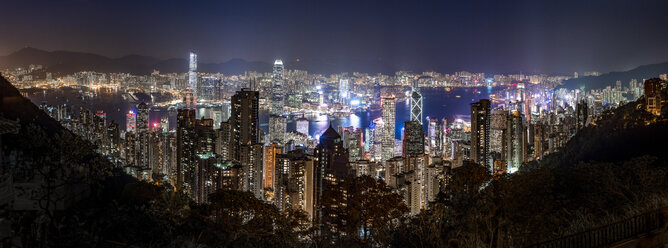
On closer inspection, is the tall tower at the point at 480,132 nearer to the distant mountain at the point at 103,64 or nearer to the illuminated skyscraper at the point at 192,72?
the distant mountain at the point at 103,64

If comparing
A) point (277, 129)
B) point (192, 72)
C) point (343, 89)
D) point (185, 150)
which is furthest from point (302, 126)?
point (343, 89)

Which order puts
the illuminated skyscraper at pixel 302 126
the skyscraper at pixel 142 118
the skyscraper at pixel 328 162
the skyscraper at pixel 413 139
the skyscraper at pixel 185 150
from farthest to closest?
1. the illuminated skyscraper at pixel 302 126
2. the skyscraper at pixel 142 118
3. the skyscraper at pixel 413 139
4. the skyscraper at pixel 185 150
5. the skyscraper at pixel 328 162

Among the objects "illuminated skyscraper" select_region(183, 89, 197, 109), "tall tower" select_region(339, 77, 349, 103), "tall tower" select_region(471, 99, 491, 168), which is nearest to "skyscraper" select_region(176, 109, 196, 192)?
"tall tower" select_region(471, 99, 491, 168)

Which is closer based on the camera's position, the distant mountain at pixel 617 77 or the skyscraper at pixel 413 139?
the distant mountain at pixel 617 77

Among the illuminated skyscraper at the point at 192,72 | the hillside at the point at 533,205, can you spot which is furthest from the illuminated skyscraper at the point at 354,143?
the illuminated skyscraper at the point at 192,72

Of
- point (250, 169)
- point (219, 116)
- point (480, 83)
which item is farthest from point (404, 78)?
point (250, 169)

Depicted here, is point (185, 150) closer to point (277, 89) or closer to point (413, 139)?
point (413, 139)
